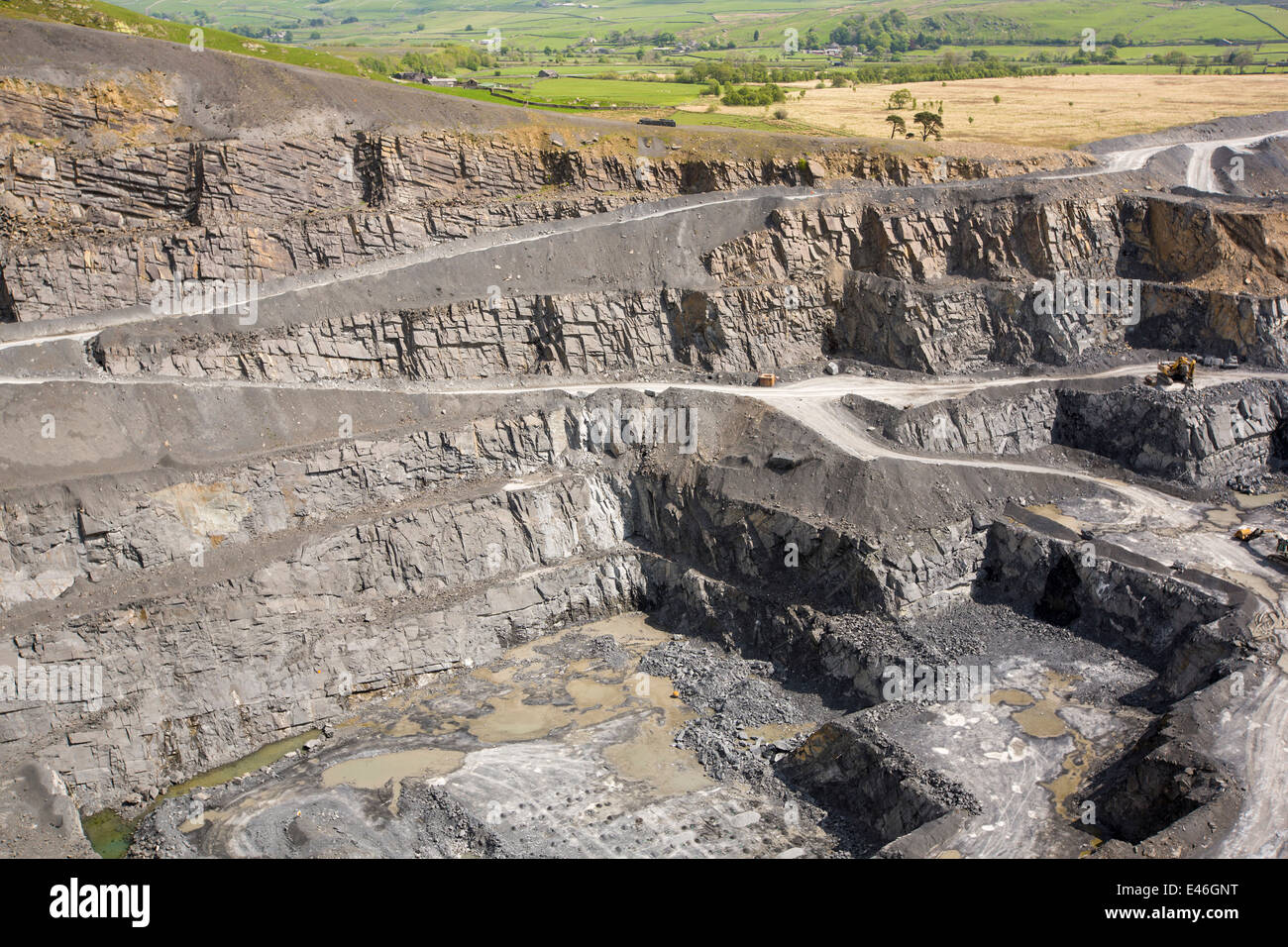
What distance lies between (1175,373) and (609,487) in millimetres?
22663

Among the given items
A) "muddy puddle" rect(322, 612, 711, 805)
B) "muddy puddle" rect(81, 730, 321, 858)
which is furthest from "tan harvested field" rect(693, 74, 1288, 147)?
"muddy puddle" rect(81, 730, 321, 858)

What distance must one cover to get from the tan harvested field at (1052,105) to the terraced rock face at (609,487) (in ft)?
30.2

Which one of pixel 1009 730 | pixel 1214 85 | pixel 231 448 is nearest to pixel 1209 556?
pixel 1009 730

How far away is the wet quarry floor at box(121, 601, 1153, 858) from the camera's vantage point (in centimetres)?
2611

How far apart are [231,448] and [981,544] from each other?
25295mm

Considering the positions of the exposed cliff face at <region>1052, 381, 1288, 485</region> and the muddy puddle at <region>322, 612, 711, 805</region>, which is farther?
the exposed cliff face at <region>1052, 381, 1288, 485</region>

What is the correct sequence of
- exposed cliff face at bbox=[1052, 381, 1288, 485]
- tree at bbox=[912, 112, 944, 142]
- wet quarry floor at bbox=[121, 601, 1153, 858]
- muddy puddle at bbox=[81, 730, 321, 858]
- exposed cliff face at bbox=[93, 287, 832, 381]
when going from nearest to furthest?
1. wet quarry floor at bbox=[121, 601, 1153, 858]
2. muddy puddle at bbox=[81, 730, 321, 858]
3. exposed cliff face at bbox=[93, 287, 832, 381]
4. exposed cliff face at bbox=[1052, 381, 1288, 485]
5. tree at bbox=[912, 112, 944, 142]

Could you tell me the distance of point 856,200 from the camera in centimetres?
4719

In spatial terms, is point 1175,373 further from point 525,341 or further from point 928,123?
point 525,341

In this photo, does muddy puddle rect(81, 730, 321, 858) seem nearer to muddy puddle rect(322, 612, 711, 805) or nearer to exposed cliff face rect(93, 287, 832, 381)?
muddy puddle rect(322, 612, 711, 805)

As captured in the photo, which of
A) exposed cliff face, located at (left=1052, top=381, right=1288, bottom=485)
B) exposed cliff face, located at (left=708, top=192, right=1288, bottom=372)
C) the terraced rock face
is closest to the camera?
the terraced rock face

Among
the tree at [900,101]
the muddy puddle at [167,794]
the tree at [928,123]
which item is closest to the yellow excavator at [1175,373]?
the tree at [928,123]

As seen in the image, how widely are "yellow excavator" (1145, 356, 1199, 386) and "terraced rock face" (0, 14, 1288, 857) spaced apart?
1.83 ft

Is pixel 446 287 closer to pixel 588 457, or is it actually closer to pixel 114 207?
pixel 588 457
